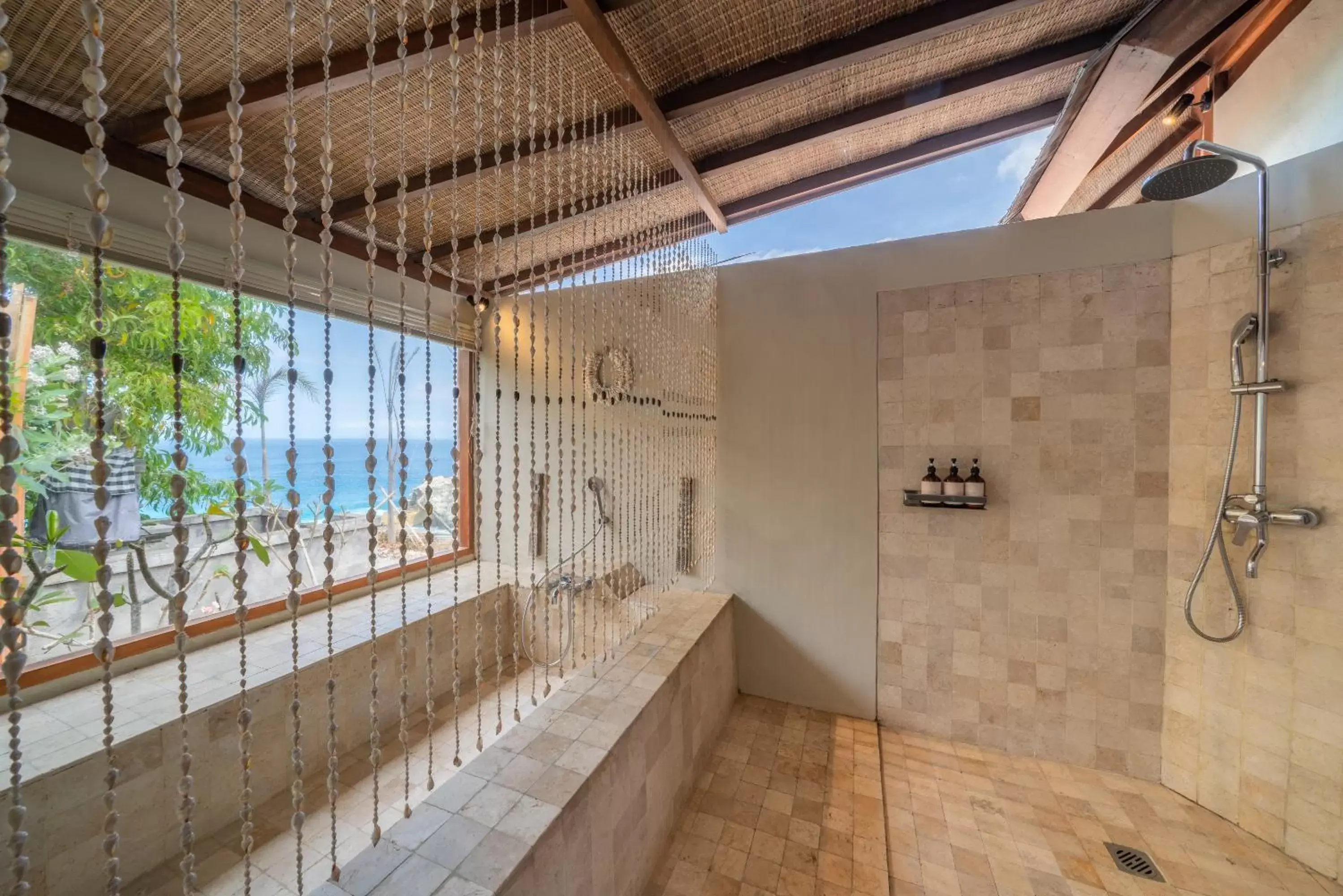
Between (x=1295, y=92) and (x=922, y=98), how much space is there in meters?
1.28

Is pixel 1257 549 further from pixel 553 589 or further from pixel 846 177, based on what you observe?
pixel 553 589

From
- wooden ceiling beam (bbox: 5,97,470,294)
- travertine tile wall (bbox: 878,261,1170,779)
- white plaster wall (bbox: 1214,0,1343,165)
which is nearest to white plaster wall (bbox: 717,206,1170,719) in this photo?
travertine tile wall (bbox: 878,261,1170,779)

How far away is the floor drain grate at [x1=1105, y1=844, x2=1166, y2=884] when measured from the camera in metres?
1.57

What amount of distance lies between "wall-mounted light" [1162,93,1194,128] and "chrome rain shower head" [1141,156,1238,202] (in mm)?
1092

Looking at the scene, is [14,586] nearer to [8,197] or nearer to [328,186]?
[8,197]

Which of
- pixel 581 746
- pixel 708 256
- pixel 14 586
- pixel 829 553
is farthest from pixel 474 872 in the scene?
pixel 708 256

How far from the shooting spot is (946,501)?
2098mm

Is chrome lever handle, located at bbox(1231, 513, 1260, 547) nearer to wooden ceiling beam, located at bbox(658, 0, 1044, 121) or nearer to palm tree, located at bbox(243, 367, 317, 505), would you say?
wooden ceiling beam, located at bbox(658, 0, 1044, 121)

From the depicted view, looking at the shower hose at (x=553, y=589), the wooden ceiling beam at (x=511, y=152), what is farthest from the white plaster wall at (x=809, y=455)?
the wooden ceiling beam at (x=511, y=152)

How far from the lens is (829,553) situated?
2357mm

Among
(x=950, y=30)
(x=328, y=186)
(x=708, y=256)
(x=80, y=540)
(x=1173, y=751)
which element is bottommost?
(x=1173, y=751)

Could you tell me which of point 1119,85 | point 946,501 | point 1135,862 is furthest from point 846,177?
point 1135,862

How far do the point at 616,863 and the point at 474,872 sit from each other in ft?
1.76

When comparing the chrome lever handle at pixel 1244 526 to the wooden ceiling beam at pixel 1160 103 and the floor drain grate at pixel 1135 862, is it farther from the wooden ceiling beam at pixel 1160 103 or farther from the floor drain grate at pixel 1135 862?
the wooden ceiling beam at pixel 1160 103
